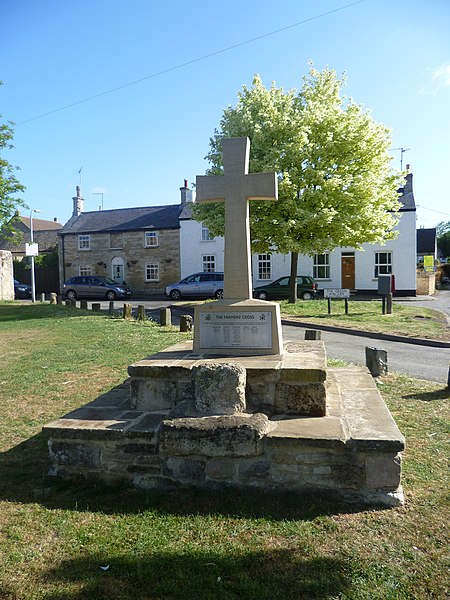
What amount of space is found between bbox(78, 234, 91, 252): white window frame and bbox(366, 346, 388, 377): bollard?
29.6m

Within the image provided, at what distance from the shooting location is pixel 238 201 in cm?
515

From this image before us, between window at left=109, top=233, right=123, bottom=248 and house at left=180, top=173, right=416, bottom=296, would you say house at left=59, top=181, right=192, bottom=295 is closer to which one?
window at left=109, top=233, right=123, bottom=248

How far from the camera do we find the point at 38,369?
7781 millimetres

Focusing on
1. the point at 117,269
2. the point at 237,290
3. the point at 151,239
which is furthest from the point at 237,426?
the point at 117,269

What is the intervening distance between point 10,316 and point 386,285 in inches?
520

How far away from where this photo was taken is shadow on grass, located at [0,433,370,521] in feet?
10.8

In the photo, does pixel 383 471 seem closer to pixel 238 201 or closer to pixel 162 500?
pixel 162 500

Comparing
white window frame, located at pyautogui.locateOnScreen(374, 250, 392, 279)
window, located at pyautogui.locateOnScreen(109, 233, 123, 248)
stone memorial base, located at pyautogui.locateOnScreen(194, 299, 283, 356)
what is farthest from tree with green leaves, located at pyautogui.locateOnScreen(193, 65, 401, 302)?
window, located at pyautogui.locateOnScreen(109, 233, 123, 248)

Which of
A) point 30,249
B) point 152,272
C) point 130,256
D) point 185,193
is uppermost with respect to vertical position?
point 185,193

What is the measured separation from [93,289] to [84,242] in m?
7.84

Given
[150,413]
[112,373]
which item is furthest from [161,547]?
[112,373]

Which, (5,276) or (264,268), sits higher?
(264,268)

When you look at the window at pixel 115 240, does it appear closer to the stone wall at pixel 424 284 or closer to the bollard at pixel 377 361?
the stone wall at pixel 424 284

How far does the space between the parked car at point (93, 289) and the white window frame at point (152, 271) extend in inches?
160
